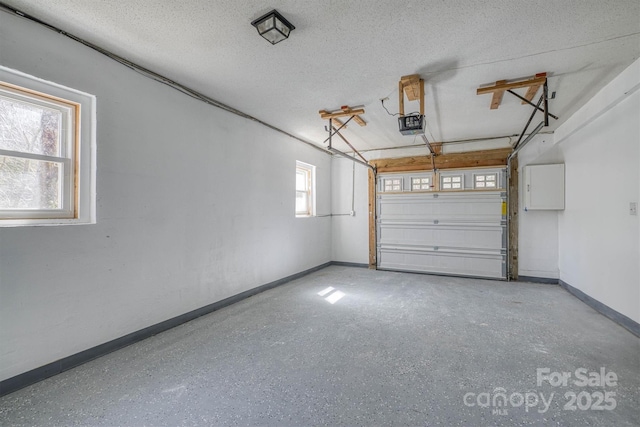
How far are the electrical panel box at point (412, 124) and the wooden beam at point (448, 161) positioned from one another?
283cm

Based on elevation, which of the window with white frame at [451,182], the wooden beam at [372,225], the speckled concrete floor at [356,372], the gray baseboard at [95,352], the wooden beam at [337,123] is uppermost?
the wooden beam at [337,123]

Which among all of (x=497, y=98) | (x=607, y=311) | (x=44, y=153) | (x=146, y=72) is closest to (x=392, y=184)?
(x=497, y=98)

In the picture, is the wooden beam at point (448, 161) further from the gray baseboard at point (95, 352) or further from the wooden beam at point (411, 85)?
the gray baseboard at point (95, 352)

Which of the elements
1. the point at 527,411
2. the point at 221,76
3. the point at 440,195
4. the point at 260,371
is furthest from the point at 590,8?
the point at 440,195

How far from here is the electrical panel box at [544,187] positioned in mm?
4336

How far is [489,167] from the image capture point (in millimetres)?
5070

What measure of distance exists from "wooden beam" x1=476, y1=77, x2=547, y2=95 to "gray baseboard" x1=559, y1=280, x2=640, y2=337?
2.49 m

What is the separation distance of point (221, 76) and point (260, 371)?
270 centimetres

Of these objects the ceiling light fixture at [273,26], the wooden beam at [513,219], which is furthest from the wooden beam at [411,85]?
the wooden beam at [513,219]

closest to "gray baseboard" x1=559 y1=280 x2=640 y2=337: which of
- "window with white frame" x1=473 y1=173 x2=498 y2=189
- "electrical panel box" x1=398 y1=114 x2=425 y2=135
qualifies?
"window with white frame" x1=473 y1=173 x2=498 y2=189

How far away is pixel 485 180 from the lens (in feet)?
16.8

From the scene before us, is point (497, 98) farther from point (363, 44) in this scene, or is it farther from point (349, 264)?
point (349, 264)

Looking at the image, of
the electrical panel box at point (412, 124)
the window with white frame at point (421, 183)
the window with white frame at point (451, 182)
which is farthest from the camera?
the window with white frame at point (421, 183)

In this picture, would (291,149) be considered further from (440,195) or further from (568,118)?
(568,118)
